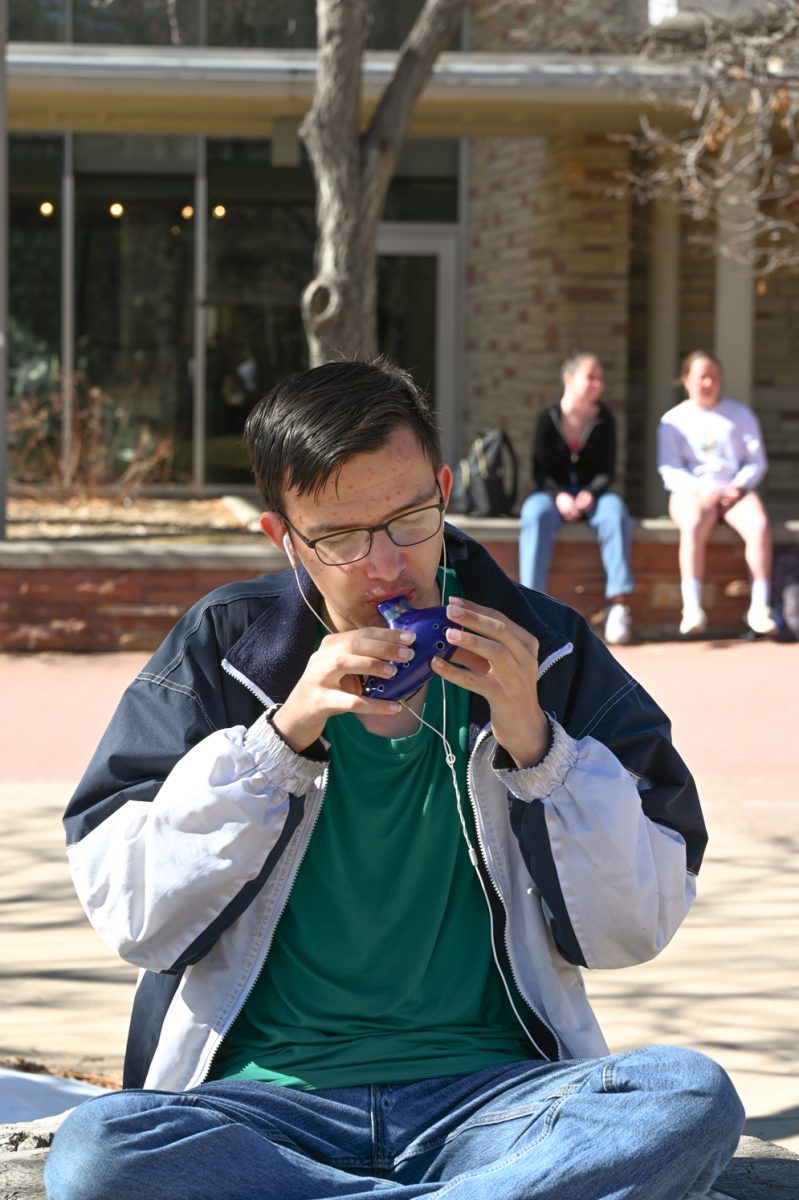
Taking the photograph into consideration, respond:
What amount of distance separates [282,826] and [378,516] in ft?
1.47

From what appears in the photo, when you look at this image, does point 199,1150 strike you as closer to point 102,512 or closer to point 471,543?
point 471,543

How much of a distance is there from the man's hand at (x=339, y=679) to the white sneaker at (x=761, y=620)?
8.09 metres

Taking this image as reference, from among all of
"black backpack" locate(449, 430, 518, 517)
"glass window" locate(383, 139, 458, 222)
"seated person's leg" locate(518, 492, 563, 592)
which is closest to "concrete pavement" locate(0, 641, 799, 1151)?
"seated person's leg" locate(518, 492, 563, 592)

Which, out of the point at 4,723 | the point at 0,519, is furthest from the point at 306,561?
the point at 0,519

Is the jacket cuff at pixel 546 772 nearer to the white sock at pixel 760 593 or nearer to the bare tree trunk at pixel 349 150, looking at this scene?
the white sock at pixel 760 593

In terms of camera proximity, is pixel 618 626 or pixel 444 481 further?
pixel 618 626

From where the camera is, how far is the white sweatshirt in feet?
35.2

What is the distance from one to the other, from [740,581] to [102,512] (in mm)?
5885

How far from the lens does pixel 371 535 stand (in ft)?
8.36

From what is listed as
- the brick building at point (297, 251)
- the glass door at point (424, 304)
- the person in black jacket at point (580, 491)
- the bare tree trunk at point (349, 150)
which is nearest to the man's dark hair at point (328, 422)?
the person in black jacket at point (580, 491)

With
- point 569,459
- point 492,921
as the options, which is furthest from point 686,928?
point 569,459

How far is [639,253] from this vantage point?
1670 cm

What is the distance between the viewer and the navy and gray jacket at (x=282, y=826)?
249 cm

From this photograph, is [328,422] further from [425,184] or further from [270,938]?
[425,184]
